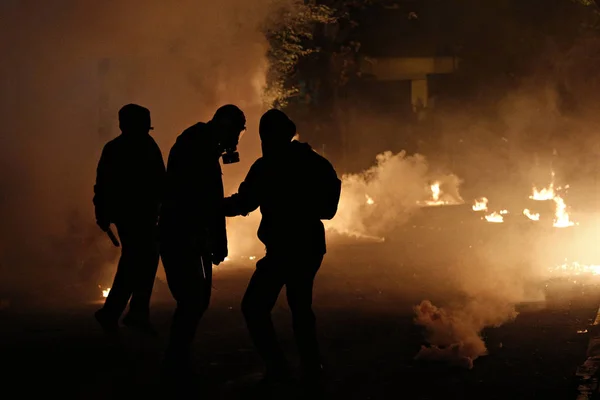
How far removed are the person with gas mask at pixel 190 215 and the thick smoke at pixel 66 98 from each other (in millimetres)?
6675

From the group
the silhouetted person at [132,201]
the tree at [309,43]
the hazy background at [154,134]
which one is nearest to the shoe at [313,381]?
the silhouetted person at [132,201]

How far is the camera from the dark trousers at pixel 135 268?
26.5ft

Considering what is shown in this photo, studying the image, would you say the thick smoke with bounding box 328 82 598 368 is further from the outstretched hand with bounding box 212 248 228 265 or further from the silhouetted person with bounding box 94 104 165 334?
the silhouetted person with bounding box 94 104 165 334

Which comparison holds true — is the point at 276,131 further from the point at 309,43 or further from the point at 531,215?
the point at 309,43

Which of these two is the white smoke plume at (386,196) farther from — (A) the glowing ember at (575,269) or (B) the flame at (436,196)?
(A) the glowing ember at (575,269)

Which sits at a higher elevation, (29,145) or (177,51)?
(177,51)

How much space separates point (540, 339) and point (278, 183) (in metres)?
3.38

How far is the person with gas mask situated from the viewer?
6844 millimetres

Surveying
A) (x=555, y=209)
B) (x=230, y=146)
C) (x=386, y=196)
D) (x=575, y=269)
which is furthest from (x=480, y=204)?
(x=230, y=146)

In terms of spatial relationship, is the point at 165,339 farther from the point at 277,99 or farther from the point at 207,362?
the point at 277,99

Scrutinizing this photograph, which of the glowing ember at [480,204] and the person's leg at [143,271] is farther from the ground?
the glowing ember at [480,204]

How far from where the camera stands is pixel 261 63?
17.2 metres

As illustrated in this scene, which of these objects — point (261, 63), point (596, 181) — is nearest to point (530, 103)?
point (596, 181)

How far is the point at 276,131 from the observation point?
6.68 m
